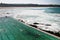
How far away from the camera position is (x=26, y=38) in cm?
2247

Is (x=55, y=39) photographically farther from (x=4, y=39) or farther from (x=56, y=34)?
(x=4, y=39)

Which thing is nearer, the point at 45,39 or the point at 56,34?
the point at 45,39

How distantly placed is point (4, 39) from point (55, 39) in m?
7.23

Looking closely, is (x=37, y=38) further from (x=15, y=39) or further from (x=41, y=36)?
(x=15, y=39)

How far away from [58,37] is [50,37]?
1172 mm

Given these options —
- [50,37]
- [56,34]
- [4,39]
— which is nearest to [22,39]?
[4,39]

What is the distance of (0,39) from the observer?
21766mm

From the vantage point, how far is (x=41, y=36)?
23.4 meters

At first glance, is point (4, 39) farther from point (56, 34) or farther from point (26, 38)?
point (56, 34)

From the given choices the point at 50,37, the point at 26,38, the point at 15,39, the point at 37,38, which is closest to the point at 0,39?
the point at 15,39

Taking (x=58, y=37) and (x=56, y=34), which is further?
(x=56, y=34)

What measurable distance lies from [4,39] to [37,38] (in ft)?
15.5

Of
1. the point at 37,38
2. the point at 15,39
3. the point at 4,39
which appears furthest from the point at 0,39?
the point at 37,38

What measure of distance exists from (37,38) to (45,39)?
3.99ft
